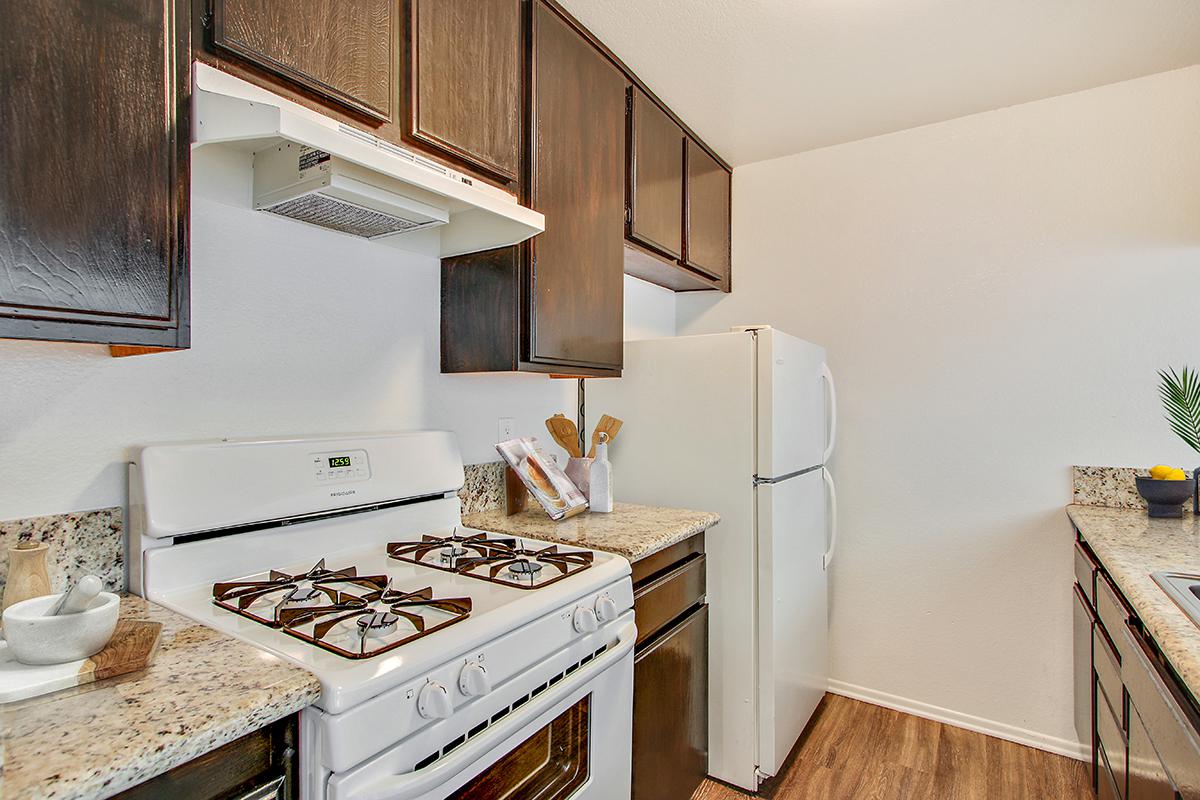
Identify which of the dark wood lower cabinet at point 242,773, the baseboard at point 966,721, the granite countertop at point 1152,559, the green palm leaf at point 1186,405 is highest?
the green palm leaf at point 1186,405

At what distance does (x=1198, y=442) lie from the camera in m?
1.93

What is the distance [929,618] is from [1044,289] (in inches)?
53.1

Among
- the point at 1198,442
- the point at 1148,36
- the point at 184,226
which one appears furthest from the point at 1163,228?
the point at 184,226

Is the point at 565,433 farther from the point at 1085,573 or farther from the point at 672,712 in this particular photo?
the point at 1085,573

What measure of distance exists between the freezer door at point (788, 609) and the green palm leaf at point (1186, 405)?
3.56 feet

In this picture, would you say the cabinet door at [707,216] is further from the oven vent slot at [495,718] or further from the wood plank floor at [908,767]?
the wood plank floor at [908,767]

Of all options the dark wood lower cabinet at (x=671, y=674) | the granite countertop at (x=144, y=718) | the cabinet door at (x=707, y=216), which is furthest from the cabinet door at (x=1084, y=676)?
the granite countertop at (x=144, y=718)

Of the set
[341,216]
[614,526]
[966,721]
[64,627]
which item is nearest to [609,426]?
[614,526]

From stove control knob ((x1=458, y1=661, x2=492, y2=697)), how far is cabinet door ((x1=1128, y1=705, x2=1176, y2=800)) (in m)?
1.17

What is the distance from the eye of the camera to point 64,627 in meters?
0.85

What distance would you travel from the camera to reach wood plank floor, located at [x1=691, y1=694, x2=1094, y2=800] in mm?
2088

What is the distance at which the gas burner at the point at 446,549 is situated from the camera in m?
1.44

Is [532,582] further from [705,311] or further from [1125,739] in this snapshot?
[705,311]

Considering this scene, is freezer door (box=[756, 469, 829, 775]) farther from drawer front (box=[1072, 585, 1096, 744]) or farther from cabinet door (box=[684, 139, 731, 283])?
cabinet door (box=[684, 139, 731, 283])
